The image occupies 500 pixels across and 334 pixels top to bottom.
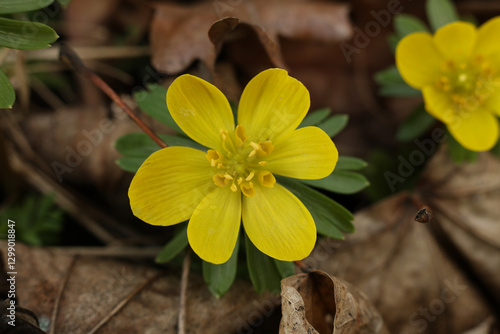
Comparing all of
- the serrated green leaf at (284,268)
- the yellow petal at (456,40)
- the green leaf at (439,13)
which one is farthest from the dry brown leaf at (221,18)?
the serrated green leaf at (284,268)

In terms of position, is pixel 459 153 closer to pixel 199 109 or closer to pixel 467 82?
pixel 467 82

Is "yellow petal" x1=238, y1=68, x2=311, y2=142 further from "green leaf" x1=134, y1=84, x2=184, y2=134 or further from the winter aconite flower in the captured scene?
"green leaf" x1=134, y1=84, x2=184, y2=134

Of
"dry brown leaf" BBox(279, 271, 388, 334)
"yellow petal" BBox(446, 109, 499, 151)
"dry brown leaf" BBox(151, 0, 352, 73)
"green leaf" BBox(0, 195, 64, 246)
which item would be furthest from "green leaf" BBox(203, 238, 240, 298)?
"yellow petal" BBox(446, 109, 499, 151)

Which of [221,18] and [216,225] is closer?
[216,225]

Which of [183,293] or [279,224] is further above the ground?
[279,224]

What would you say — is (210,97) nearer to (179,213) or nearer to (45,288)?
(179,213)

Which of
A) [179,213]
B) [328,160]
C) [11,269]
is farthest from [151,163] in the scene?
[11,269]

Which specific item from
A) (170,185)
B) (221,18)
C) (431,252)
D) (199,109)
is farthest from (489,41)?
(170,185)
